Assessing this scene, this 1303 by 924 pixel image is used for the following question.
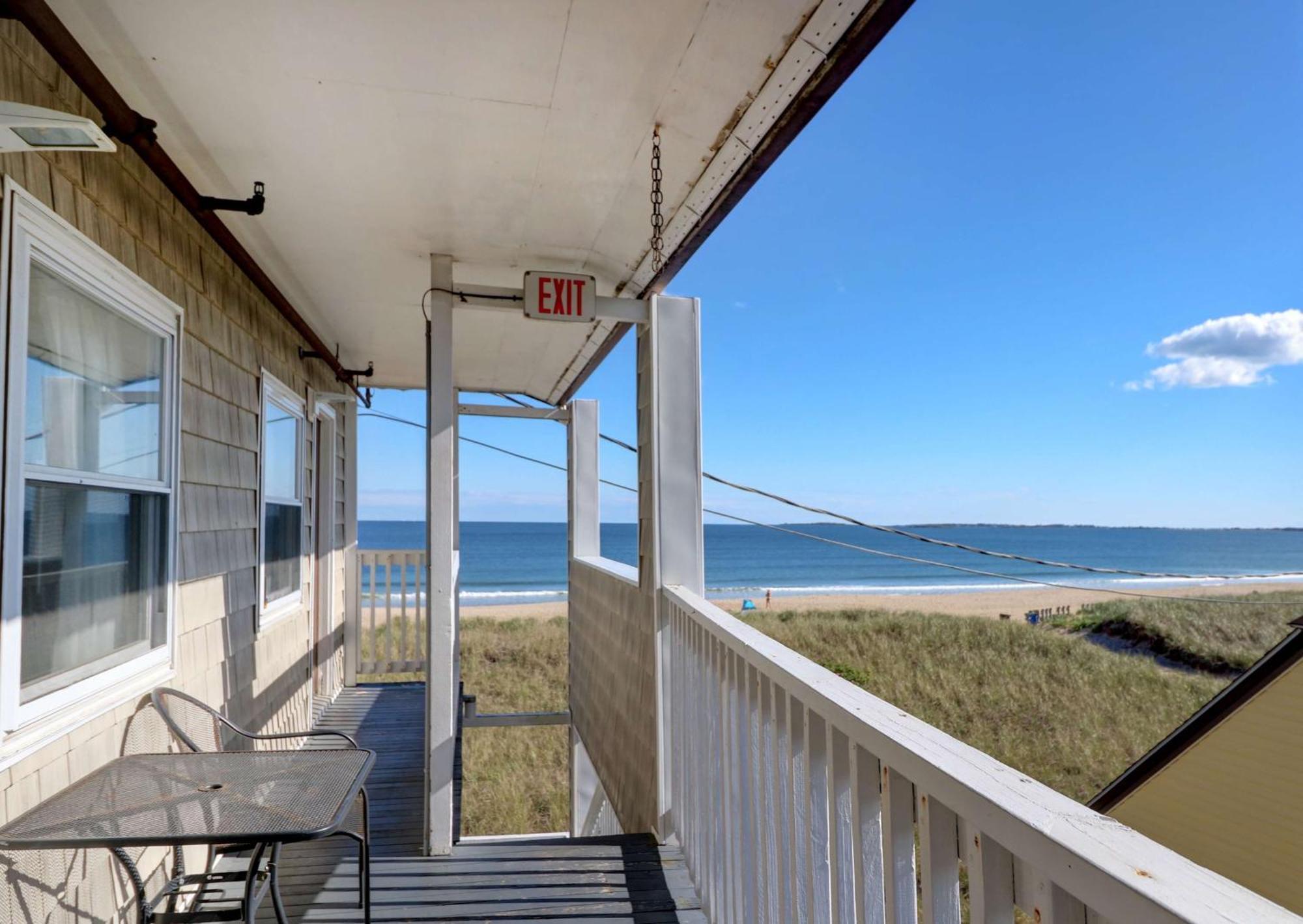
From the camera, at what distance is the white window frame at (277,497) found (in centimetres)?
386

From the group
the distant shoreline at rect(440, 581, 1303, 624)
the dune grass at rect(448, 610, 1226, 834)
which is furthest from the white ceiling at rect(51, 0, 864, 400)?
the distant shoreline at rect(440, 581, 1303, 624)

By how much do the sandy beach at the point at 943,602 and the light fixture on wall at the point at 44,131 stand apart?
22932mm

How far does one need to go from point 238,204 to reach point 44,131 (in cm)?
130

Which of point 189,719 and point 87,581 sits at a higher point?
point 87,581

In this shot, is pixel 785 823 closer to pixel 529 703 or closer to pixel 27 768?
pixel 27 768

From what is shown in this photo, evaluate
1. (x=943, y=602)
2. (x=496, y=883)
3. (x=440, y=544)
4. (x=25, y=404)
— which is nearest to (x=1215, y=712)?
(x=496, y=883)

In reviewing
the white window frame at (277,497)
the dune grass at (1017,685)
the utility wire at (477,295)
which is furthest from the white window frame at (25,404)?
the dune grass at (1017,685)

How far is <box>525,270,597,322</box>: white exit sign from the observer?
3.15 m

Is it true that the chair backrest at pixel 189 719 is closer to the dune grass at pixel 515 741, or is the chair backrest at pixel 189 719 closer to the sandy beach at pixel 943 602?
the dune grass at pixel 515 741

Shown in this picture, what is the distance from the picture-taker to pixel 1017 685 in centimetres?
1891

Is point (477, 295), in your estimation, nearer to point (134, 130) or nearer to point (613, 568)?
point (134, 130)

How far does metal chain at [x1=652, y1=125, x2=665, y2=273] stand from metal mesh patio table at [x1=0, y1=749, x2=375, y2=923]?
6.68ft

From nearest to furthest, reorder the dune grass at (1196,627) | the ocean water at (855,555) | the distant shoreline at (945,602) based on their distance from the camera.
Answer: the dune grass at (1196,627)
the distant shoreline at (945,602)
the ocean water at (855,555)

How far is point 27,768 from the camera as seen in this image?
1.73m
